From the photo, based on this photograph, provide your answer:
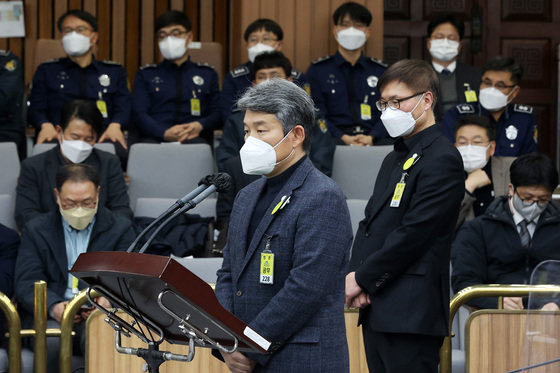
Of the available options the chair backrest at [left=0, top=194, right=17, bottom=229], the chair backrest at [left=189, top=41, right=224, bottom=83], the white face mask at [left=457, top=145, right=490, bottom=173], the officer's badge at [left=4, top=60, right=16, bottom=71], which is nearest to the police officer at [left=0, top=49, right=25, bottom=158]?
the officer's badge at [left=4, top=60, right=16, bottom=71]

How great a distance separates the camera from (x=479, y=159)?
5520 millimetres

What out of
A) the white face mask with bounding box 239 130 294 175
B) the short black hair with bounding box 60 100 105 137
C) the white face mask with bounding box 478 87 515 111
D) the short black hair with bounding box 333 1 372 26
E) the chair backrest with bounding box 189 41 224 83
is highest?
the short black hair with bounding box 333 1 372 26

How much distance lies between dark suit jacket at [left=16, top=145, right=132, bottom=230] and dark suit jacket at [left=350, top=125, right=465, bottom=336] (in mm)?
2277

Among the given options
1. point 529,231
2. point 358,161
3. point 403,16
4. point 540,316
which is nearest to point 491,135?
point 358,161

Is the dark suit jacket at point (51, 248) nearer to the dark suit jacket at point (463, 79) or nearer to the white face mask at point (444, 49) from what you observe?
the dark suit jacket at point (463, 79)

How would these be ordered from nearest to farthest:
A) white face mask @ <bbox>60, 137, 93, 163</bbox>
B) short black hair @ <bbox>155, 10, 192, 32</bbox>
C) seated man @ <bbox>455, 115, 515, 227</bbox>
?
white face mask @ <bbox>60, 137, 93, 163</bbox>
seated man @ <bbox>455, 115, 515, 227</bbox>
short black hair @ <bbox>155, 10, 192, 32</bbox>

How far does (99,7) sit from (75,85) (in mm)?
1558

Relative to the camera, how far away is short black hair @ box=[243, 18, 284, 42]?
6609 mm

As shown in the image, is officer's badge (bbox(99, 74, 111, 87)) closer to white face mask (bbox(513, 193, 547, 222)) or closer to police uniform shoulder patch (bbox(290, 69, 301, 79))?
police uniform shoulder patch (bbox(290, 69, 301, 79))

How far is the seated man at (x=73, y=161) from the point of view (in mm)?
5176

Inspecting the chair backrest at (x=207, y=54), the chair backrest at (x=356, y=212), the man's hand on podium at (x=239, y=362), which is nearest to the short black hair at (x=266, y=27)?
the chair backrest at (x=207, y=54)

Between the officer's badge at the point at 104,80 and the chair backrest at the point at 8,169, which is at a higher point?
the officer's badge at the point at 104,80

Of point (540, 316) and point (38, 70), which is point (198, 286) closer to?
point (540, 316)

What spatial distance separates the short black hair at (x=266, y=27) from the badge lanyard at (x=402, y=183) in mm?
3548
